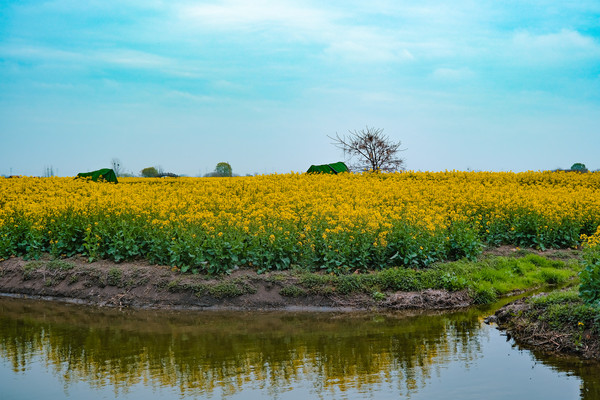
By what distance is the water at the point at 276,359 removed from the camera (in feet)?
21.6

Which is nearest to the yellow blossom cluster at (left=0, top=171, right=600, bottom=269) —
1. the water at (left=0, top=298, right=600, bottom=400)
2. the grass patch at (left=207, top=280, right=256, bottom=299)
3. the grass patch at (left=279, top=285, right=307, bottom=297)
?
the grass patch at (left=207, top=280, right=256, bottom=299)

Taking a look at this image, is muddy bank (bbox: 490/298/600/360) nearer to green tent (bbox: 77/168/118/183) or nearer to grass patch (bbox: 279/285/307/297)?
grass patch (bbox: 279/285/307/297)

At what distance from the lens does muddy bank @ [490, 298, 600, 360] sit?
773 centimetres

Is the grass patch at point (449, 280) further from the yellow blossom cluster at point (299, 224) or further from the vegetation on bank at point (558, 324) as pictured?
the vegetation on bank at point (558, 324)

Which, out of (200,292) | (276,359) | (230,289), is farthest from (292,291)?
(276,359)

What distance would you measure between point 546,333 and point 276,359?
409cm

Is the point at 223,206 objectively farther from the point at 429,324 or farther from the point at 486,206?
the point at 486,206

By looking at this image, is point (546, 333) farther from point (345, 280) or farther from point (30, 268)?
point (30, 268)

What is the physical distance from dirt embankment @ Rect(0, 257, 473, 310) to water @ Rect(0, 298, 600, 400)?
463 millimetres

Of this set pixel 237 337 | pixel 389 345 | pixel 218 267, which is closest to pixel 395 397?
pixel 389 345

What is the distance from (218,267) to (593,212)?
12.0 m

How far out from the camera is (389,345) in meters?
8.40

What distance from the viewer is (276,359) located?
A: 7.83 metres

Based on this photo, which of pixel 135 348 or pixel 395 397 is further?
pixel 135 348
